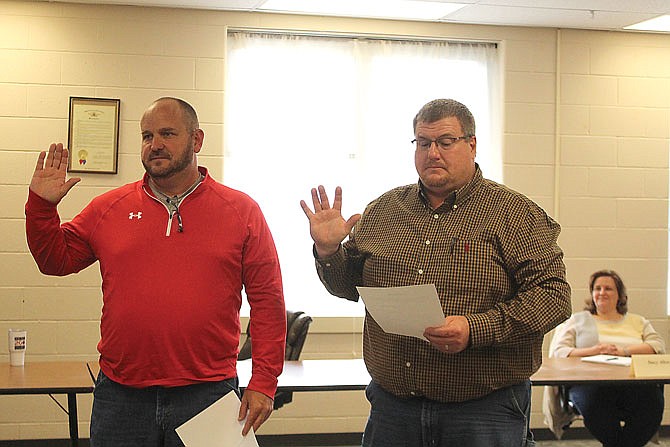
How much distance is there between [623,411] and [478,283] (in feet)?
8.39

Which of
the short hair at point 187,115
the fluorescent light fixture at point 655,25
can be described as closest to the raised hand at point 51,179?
the short hair at point 187,115

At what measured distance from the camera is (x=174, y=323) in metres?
2.50

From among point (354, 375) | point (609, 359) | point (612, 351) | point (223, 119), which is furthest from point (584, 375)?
point (223, 119)

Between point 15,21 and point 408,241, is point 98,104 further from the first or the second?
point 408,241

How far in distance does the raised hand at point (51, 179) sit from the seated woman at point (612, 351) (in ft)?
9.60

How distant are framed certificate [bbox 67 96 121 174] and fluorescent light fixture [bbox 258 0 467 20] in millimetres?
1073

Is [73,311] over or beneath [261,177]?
beneath

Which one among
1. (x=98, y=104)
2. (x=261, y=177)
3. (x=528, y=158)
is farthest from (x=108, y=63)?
(x=528, y=158)

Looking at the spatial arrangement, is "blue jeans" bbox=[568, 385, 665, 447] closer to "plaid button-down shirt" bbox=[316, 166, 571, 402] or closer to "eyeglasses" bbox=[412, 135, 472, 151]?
"plaid button-down shirt" bbox=[316, 166, 571, 402]

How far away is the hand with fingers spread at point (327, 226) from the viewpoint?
2.55m

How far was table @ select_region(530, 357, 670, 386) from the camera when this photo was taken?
13.1 ft

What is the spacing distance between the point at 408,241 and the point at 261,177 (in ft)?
10.0

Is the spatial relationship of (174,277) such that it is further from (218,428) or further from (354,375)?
(354,375)

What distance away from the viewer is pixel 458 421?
7.96 ft
